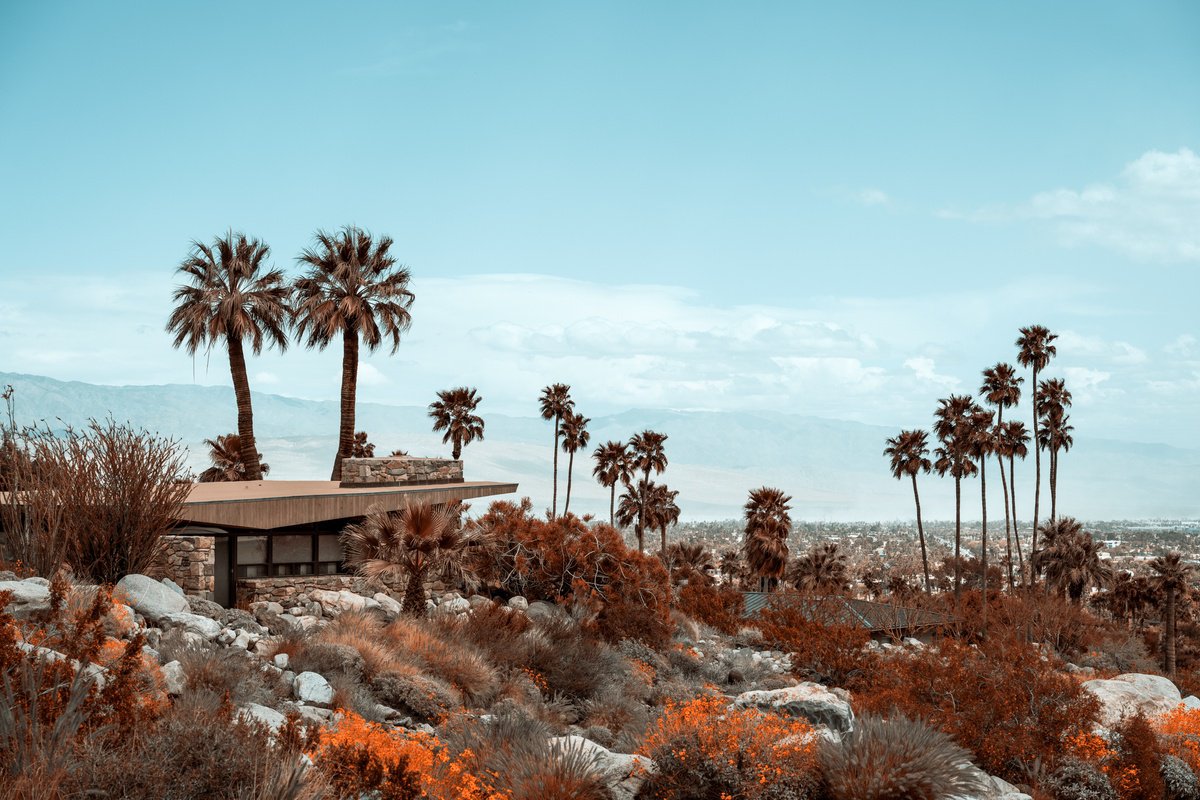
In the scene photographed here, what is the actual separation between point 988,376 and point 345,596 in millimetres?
49301

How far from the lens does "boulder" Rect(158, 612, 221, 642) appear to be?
16.3 meters

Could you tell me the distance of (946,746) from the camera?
12.5 m

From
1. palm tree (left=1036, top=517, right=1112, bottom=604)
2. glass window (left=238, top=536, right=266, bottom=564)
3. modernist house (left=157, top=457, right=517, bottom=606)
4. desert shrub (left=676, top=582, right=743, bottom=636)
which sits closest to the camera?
modernist house (left=157, top=457, right=517, bottom=606)

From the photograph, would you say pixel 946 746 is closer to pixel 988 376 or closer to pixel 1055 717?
pixel 1055 717

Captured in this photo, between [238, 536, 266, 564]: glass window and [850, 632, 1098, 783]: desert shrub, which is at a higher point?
[238, 536, 266, 564]: glass window

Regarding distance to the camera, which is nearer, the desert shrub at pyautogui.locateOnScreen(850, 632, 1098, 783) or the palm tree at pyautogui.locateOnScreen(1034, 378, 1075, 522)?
→ the desert shrub at pyautogui.locateOnScreen(850, 632, 1098, 783)

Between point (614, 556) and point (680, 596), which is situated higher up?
point (614, 556)

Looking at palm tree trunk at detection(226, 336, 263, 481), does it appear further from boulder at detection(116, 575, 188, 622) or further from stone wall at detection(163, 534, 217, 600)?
boulder at detection(116, 575, 188, 622)

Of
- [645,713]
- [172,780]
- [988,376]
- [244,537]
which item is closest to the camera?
[172,780]

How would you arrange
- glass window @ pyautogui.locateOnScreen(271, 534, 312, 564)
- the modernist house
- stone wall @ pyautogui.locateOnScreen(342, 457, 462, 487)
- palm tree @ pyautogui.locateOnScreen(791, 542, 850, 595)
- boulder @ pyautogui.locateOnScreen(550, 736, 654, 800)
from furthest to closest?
1. palm tree @ pyautogui.locateOnScreen(791, 542, 850, 595)
2. stone wall @ pyautogui.locateOnScreen(342, 457, 462, 487)
3. glass window @ pyautogui.locateOnScreen(271, 534, 312, 564)
4. the modernist house
5. boulder @ pyautogui.locateOnScreen(550, 736, 654, 800)

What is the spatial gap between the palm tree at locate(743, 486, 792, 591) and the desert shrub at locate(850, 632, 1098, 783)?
36.2 meters

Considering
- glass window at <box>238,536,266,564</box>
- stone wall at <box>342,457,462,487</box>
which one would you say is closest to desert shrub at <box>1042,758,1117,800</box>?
stone wall at <box>342,457,462,487</box>

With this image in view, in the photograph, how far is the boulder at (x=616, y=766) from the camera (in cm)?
1170

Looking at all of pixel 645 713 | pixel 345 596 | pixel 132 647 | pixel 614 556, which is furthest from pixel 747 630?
pixel 132 647
